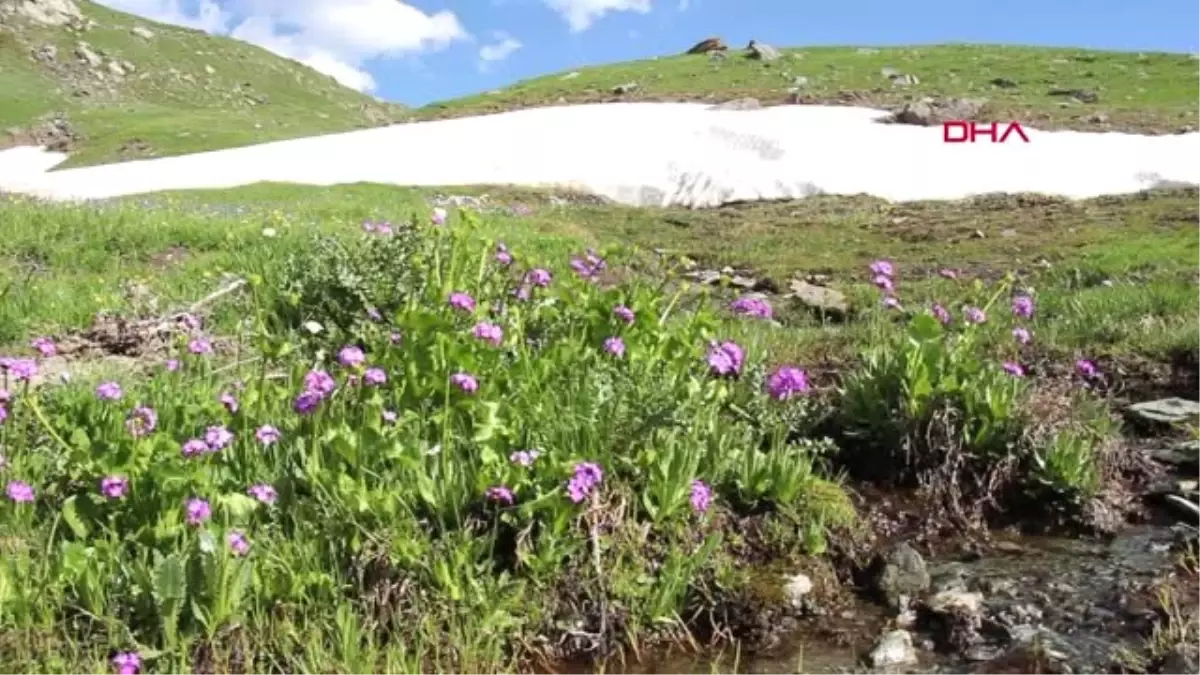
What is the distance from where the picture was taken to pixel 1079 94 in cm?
5175

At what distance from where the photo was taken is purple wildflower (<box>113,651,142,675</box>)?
3.59 meters

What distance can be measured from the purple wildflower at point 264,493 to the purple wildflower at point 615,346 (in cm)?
204

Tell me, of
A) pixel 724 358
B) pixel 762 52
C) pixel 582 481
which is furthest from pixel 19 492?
pixel 762 52

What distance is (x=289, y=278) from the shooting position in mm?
8930

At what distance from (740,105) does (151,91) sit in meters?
57.6

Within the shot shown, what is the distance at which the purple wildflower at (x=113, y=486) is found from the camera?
4.34m

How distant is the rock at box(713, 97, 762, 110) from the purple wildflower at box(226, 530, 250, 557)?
133 ft

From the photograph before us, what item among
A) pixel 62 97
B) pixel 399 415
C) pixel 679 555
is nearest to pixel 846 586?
pixel 679 555

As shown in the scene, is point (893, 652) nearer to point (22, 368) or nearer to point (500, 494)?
point (500, 494)

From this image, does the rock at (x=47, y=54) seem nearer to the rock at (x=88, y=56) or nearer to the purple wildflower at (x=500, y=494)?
the rock at (x=88, y=56)

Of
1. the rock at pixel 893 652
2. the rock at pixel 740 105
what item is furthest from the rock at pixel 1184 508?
the rock at pixel 740 105

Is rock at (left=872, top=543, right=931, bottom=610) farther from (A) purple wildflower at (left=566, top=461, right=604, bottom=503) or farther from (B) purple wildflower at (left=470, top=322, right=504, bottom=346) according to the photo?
(B) purple wildflower at (left=470, top=322, right=504, bottom=346)

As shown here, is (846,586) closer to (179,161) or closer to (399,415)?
(399,415)

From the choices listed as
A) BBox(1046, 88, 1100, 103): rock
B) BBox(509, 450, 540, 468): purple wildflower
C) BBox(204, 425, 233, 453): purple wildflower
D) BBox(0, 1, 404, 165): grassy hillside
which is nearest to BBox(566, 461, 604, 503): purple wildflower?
BBox(509, 450, 540, 468): purple wildflower
